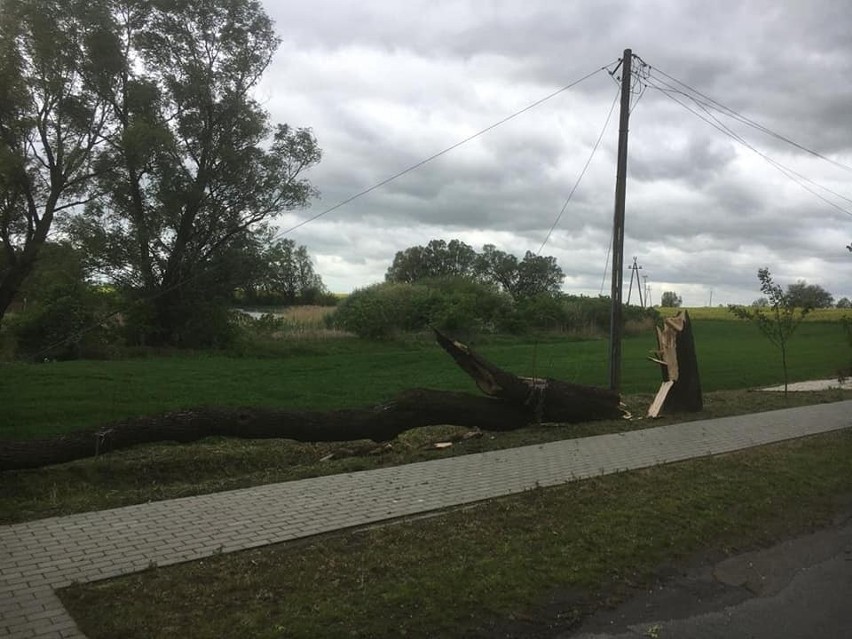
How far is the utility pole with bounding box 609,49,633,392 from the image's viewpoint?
14266 millimetres

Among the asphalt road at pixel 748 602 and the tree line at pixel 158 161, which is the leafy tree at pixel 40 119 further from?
the asphalt road at pixel 748 602

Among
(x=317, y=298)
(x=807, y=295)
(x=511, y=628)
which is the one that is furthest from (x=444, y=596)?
(x=317, y=298)

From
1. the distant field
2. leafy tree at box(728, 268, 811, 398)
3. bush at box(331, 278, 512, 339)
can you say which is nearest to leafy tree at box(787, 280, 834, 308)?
leafy tree at box(728, 268, 811, 398)

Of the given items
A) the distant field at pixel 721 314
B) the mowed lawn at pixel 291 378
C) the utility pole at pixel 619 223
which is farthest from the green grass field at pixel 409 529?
the distant field at pixel 721 314

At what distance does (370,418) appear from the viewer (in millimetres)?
9484

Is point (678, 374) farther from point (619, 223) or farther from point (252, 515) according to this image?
point (252, 515)

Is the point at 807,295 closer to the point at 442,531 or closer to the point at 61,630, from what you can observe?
the point at 442,531

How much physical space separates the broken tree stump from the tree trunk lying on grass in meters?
1.20

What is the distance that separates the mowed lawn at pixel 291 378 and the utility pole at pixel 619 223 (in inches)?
65.6

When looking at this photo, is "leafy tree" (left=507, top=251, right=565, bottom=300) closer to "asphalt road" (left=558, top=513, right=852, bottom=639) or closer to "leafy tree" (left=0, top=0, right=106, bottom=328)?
"leafy tree" (left=0, top=0, right=106, bottom=328)

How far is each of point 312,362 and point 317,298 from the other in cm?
3825

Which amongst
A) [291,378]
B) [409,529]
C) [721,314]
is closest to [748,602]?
[409,529]

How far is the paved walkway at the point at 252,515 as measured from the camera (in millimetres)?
4586

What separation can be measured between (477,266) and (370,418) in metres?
86.9
